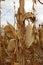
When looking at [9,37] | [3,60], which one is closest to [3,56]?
[3,60]

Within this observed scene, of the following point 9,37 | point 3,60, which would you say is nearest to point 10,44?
point 9,37

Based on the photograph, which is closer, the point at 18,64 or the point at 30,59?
the point at 18,64

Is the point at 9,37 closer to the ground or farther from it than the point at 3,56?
farther from it

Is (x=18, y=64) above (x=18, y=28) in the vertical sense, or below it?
below

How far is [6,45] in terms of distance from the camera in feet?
2.22

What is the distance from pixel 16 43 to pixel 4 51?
0.09 metres

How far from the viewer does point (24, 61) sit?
0.62 metres

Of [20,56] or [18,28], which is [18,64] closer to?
[20,56]

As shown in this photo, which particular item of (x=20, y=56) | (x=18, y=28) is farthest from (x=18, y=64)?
(x=18, y=28)

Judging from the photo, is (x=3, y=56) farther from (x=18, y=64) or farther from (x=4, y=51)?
(x=18, y=64)

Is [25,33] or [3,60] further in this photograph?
[3,60]

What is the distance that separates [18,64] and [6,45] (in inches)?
4.9

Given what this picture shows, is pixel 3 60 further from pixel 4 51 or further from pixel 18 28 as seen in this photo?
pixel 18 28

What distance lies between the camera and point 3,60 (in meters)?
0.74
